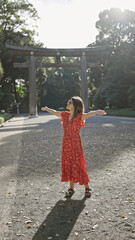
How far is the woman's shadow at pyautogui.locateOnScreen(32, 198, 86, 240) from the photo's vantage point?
2.65m

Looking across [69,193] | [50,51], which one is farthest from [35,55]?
[69,193]

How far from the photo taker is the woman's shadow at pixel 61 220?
265 cm

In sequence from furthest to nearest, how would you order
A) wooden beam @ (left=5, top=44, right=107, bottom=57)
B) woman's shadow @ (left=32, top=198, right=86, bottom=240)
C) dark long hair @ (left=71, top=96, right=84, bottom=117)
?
wooden beam @ (left=5, top=44, right=107, bottom=57) < dark long hair @ (left=71, top=96, right=84, bottom=117) < woman's shadow @ (left=32, top=198, right=86, bottom=240)

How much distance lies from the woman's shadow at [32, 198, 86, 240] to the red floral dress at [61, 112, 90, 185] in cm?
34

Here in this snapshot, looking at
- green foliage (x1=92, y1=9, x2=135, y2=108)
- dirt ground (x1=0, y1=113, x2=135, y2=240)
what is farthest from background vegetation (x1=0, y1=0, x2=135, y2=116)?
dirt ground (x1=0, y1=113, x2=135, y2=240)

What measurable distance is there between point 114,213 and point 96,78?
43.5m

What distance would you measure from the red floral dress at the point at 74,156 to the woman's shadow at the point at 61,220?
1.11ft

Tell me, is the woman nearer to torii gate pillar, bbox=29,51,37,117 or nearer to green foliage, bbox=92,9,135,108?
green foliage, bbox=92,9,135,108

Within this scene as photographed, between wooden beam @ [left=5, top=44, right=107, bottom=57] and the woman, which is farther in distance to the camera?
wooden beam @ [left=5, top=44, right=107, bottom=57]

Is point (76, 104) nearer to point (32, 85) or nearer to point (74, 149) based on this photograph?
point (74, 149)

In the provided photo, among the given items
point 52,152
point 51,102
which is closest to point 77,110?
point 52,152

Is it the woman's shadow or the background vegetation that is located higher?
the background vegetation

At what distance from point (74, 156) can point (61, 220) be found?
105 cm

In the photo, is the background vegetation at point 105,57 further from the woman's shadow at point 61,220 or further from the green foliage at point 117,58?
the woman's shadow at point 61,220
